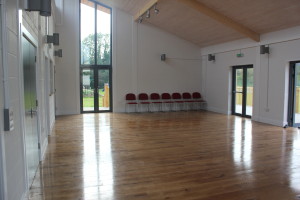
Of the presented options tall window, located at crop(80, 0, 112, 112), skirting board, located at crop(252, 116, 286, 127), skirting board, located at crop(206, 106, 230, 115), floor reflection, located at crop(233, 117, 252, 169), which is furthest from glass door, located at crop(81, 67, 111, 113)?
skirting board, located at crop(252, 116, 286, 127)

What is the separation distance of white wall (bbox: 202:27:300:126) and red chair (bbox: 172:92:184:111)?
5.10ft

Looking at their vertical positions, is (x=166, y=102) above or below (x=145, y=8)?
below

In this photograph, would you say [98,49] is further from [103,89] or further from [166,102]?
[166,102]

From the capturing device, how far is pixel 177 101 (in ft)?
36.5

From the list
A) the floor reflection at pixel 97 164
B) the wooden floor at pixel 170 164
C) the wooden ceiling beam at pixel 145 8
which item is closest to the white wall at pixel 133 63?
the wooden ceiling beam at pixel 145 8

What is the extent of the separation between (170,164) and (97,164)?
120 cm

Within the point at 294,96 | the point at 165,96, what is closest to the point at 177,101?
the point at 165,96

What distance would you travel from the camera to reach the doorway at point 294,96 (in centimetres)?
733

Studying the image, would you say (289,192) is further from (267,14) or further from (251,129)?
(267,14)

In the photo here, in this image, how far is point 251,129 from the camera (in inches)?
276

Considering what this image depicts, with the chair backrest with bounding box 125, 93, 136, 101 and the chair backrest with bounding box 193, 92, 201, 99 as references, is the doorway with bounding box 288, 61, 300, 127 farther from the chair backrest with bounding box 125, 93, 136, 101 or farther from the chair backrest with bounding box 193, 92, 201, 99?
the chair backrest with bounding box 125, 93, 136, 101

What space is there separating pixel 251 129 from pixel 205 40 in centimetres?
486

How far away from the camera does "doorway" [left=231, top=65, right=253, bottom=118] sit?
29.9ft

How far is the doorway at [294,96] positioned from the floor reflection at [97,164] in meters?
5.41
